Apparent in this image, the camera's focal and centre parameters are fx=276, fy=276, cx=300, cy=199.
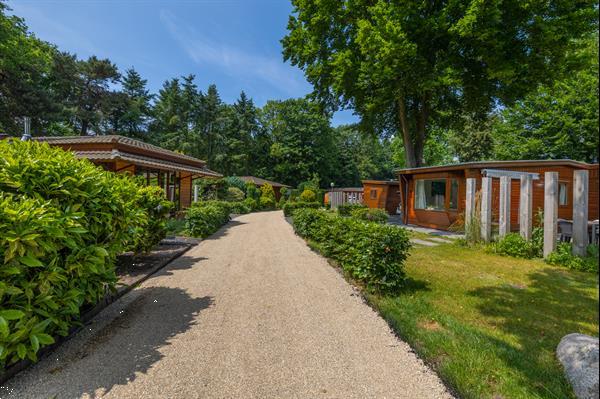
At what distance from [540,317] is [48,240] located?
5.93m

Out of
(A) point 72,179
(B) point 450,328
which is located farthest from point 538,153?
(A) point 72,179

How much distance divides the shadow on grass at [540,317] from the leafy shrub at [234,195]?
2263 centimetres

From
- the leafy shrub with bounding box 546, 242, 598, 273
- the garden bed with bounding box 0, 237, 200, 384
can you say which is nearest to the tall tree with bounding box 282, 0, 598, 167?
the leafy shrub with bounding box 546, 242, 598, 273

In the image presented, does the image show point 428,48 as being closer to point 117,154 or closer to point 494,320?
point 494,320

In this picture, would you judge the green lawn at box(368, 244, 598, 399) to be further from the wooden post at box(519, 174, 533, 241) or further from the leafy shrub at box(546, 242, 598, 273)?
the wooden post at box(519, 174, 533, 241)

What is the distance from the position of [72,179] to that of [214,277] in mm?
3239

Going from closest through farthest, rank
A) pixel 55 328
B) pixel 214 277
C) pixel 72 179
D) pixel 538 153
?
pixel 55 328 < pixel 72 179 < pixel 214 277 < pixel 538 153

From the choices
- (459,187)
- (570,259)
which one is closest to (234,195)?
(459,187)

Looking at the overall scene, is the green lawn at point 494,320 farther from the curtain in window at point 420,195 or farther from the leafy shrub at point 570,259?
the curtain in window at point 420,195

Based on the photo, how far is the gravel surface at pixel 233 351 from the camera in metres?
2.43

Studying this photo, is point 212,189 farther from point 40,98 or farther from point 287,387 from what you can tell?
point 287,387

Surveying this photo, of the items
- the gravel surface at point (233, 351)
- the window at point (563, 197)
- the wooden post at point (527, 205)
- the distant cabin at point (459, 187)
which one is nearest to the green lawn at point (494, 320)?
the gravel surface at point (233, 351)

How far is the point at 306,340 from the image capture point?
3.24 m

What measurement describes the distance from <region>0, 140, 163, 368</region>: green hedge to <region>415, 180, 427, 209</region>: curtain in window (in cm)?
1343
